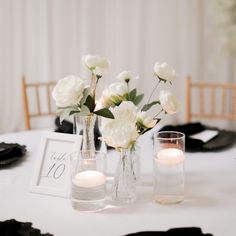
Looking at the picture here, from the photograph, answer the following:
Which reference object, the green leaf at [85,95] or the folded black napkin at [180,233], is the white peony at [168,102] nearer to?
the green leaf at [85,95]

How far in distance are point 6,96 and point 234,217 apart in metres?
2.79

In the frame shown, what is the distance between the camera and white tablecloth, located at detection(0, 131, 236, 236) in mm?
1082

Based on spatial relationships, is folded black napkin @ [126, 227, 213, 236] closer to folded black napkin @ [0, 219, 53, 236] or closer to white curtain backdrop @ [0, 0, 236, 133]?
folded black napkin @ [0, 219, 53, 236]

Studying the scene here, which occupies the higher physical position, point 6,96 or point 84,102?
point 84,102

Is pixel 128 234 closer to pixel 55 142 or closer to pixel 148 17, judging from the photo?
pixel 55 142

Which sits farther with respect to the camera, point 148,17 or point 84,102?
point 148,17

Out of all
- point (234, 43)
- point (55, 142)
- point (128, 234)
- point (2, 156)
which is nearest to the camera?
point (128, 234)

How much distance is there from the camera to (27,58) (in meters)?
3.62

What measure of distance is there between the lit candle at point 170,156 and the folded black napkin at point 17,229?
1.32 ft

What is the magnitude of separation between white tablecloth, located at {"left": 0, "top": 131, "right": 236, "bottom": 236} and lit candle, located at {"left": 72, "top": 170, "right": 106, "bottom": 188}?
0.24 feet

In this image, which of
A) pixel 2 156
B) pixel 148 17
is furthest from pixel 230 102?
pixel 2 156

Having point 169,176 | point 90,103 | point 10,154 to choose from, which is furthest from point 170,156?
point 10,154

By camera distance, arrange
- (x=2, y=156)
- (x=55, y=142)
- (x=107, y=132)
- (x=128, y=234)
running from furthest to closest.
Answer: (x=2, y=156), (x=55, y=142), (x=107, y=132), (x=128, y=234)

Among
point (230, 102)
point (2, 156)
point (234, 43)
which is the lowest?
point (230, 102)
